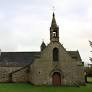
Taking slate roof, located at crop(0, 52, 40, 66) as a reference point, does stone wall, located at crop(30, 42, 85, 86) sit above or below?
below

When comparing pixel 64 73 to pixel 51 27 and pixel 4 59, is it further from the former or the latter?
pixel 4 59

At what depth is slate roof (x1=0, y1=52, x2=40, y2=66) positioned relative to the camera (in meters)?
58.5

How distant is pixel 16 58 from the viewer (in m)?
59.7

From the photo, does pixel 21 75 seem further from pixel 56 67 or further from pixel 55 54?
pixel 55 54

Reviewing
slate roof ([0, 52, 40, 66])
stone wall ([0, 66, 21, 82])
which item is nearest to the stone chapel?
slate roof ([0, 52, 40, 66])

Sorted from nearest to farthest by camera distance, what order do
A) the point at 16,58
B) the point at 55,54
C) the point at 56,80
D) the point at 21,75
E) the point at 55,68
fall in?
the point at 56,80, the point at 55,68, the point at 55,54, the point at 21,75, the point at 16,58

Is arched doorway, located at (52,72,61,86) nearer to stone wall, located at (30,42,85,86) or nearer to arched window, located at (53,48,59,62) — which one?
stone wall, located at (30,42,85,86)

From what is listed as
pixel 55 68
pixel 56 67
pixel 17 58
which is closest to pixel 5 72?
pixel 17 58

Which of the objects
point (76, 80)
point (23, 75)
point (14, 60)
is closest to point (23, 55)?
point (14, 60)

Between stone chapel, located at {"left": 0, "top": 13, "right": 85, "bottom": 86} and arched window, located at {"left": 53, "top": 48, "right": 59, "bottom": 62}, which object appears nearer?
stone chapel, located at {"left": 0, "top": 13, "right": 85, "bottom": 86}

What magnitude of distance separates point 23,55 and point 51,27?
54.1 feet

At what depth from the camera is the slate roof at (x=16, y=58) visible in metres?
58.5

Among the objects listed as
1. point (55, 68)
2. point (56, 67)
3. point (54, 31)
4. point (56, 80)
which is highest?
point (54, 31)

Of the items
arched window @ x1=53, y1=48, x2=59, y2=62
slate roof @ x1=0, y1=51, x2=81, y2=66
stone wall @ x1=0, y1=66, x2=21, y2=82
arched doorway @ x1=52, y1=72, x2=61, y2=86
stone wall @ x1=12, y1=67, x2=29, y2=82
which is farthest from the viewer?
slate roof @ x1=0, y1=51, x2=81, y2=66
